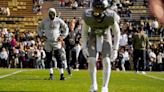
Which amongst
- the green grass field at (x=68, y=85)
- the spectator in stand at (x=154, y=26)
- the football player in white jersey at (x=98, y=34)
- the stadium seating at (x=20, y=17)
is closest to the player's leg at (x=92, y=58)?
the football player in white jersey at (x=98, y=34)

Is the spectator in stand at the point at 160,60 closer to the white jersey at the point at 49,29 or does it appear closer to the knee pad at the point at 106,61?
the white jersey at the point at 49,29

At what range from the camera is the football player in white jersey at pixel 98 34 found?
31.7 feet

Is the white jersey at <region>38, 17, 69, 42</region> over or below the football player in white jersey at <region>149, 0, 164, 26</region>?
below

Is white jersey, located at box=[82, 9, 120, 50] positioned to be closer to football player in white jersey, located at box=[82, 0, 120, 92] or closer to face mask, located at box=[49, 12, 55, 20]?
football player in white jersey, located at box=[82, 0, 120, 92]

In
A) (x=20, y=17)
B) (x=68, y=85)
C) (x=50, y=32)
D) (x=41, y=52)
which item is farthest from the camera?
(x=20, y=17)

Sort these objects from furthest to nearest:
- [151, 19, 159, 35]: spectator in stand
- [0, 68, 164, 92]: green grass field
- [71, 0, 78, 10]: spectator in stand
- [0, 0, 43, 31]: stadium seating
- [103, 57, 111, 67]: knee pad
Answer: [71, 0, 78, 10]: spectator in stand, [0, 0, 43, 31]: stadium seating, [151, 19, 159, 35]: spectator in stand, [0, 68, 164, 92]: green grass field, [103, 57, 111, 67]: knee pad

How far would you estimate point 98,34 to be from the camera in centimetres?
978

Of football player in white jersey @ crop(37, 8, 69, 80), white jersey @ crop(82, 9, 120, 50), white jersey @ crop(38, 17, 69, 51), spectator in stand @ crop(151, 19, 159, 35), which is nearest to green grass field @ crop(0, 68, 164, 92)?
football player in white jersey @ crop(37, 8, 69, 80)

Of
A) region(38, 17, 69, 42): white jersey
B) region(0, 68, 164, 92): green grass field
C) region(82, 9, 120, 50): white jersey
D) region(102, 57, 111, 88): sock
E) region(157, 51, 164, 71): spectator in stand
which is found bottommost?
region(157, 51, 164, 71): spectator in stand

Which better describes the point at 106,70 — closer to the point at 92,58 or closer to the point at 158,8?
the point at 92,58

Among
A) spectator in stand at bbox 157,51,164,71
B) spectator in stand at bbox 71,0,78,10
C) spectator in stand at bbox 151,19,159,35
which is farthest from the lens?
spectator in stand at bbox 71,0,78,10

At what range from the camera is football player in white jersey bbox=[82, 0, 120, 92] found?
9.66 m

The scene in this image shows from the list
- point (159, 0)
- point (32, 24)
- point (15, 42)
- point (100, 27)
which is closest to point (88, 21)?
point (100, 27)

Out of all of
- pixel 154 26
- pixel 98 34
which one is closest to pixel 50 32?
pixel 98 34
